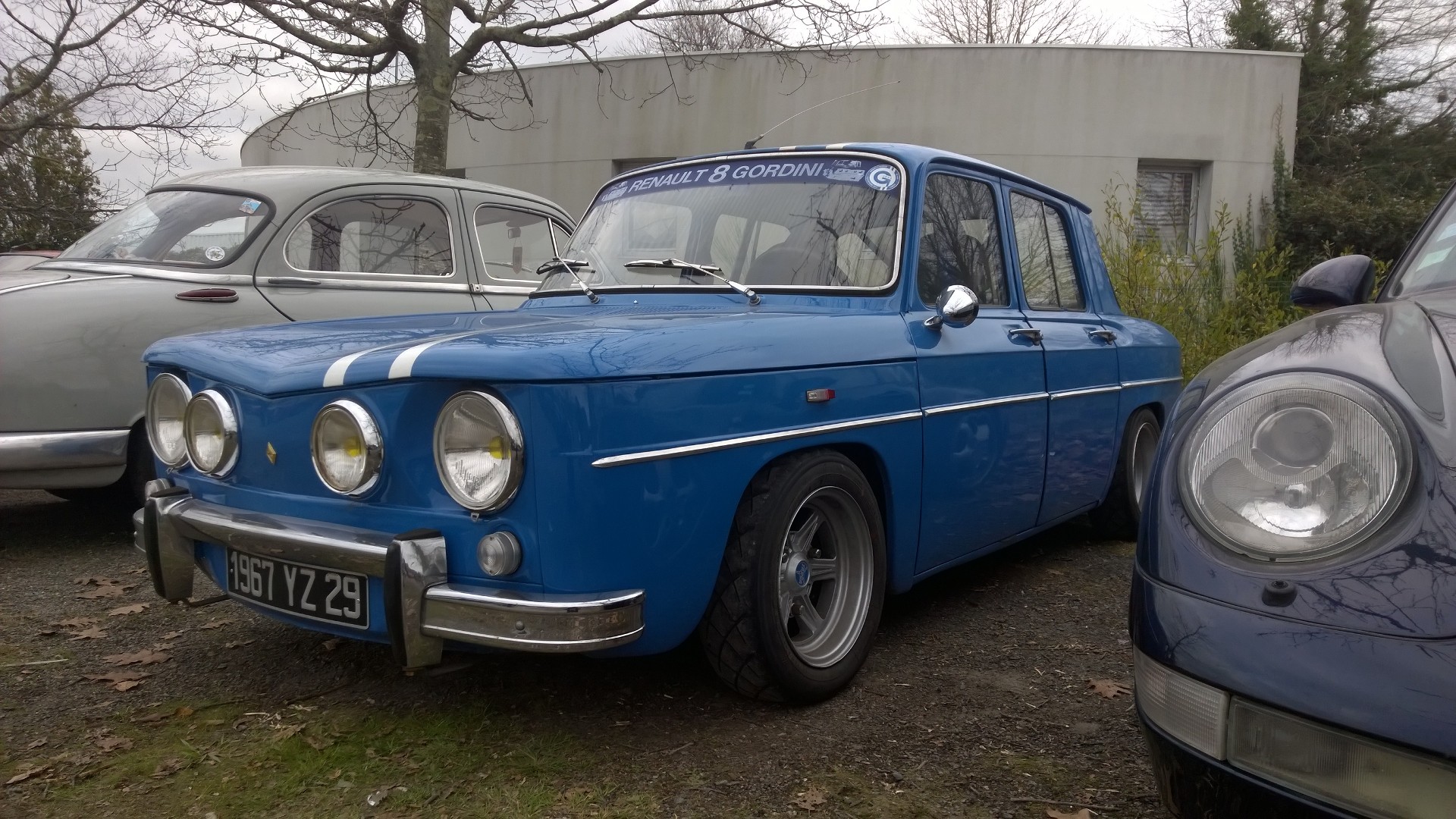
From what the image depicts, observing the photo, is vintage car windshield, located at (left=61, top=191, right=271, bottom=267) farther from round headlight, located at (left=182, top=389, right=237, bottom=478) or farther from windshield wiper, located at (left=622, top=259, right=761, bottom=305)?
windshield wiper, located at (left=622, top=259, right=761, bottom=305)

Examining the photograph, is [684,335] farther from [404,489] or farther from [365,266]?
[365,266]

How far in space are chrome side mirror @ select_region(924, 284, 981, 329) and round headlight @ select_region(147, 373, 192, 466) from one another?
214 cm

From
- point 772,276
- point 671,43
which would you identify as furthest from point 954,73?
point 772,276

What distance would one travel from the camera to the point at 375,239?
5.11m

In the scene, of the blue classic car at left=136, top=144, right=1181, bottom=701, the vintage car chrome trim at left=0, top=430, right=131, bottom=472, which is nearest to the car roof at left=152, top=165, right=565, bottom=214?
the vintage car chrome trim at left=0, top=430, right=131, bottom=472

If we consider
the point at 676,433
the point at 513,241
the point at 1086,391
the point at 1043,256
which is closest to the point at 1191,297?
the point at 1043,256

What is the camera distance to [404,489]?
2.24 meters

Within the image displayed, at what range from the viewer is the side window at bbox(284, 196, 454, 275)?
4.85 meters

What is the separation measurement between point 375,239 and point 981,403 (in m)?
3.32

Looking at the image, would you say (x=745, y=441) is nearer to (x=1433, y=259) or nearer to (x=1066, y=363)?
(x=1433, y=259)

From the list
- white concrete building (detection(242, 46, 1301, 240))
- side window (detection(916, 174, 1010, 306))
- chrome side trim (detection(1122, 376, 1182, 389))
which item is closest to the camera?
Answer: side window (detection(916, 174, 1010, 306))

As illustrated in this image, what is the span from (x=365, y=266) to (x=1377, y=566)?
4655mm

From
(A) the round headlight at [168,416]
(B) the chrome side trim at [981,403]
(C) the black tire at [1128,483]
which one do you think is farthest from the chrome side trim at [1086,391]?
(A) the round headlight at [168,416]

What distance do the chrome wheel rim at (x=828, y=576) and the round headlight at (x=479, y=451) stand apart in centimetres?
84
